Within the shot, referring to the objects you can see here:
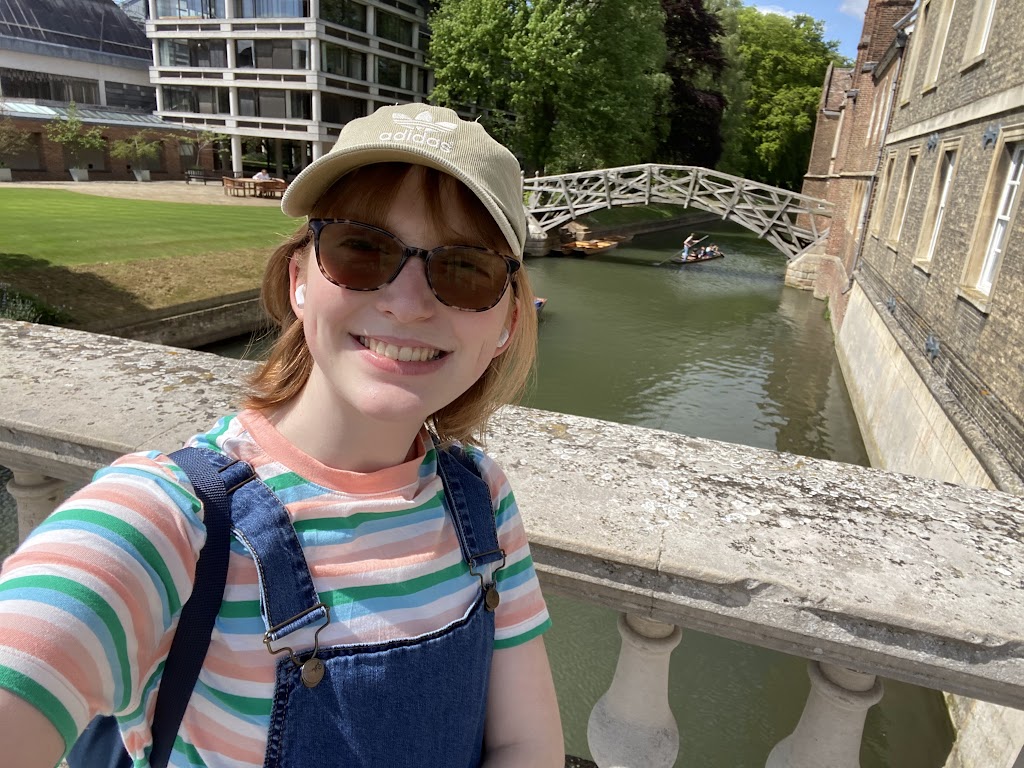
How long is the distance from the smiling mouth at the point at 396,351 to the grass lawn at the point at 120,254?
8.35 metres

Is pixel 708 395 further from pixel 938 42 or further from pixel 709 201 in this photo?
pixel 709 201

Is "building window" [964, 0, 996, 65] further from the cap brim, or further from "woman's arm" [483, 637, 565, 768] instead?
"woman's arm" [483, 637, 565, 768]

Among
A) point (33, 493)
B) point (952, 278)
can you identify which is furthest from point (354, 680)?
point (952, 278)

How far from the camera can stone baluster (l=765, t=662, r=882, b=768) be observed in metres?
1.49

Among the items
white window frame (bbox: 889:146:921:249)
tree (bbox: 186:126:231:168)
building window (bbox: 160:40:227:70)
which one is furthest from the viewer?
building window (bbox: 160:40:227:70)

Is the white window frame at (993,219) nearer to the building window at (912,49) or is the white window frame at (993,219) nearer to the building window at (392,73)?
the building window at (912,49)

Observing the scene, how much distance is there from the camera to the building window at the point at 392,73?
4003 centimetres

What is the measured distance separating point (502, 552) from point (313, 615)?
1.13 feet

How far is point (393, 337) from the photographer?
107cm

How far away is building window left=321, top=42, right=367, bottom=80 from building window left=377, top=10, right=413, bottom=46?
6.64ft

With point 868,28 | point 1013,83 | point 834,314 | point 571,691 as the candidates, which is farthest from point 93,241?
point 868,28

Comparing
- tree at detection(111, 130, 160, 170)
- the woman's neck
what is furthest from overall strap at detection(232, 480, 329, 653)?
tree at detection(111, 130, 160, 170)

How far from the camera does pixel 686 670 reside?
5.27m

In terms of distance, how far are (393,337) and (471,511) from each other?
0.32 metres
